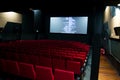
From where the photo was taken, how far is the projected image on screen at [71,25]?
14.3 meters

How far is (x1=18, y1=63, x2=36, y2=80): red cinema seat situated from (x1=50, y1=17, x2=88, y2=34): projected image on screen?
35.4ft

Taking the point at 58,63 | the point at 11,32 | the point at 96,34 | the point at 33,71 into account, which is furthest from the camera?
the point at 11,32

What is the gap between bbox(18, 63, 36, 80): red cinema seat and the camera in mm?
3734

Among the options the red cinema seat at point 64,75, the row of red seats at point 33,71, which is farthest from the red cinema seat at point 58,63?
the red cinema seat at point 64,75

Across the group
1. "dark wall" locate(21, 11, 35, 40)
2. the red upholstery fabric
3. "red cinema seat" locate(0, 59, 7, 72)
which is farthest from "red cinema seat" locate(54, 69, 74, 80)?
"dark wall" locate(21, 11, 35, 40)

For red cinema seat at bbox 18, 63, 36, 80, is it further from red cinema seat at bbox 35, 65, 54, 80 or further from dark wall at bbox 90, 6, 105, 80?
dark wall at bbox 90, 6, 105, 80

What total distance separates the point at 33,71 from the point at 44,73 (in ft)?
1.34

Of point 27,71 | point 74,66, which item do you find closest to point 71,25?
point 74,66

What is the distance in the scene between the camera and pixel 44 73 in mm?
3459

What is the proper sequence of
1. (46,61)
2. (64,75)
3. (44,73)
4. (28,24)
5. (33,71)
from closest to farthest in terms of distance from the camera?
(64,75) < (44,73) < (33,71) < (46,61) < (28,24)

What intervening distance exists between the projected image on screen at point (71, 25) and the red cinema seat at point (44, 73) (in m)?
11.1

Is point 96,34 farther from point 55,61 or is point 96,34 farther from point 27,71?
point 27,71

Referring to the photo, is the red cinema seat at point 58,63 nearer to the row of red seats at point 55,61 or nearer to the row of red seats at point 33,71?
the row of red seats at point 55,61

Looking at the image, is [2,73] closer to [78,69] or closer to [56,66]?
[56,66]
